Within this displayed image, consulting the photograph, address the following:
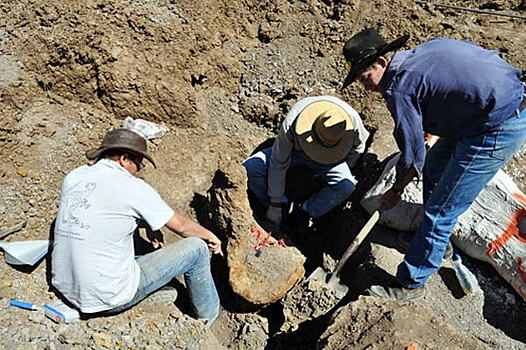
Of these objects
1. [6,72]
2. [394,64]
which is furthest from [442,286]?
[6,72]

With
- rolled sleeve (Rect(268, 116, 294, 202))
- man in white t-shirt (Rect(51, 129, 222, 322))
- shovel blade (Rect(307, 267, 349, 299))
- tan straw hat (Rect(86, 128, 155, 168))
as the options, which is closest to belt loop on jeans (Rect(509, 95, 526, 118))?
rolled sleeve (Rect(268, 116, 294, 202))

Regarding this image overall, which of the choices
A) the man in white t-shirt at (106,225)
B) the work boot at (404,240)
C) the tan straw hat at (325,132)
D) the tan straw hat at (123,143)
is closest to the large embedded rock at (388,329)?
the work boot at (404,240)

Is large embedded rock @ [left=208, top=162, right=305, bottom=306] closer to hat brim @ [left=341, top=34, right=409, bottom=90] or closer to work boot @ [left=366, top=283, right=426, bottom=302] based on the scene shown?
work boot @ [left=366, top=283, right=426, bottom=302]

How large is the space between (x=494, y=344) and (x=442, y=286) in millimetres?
505

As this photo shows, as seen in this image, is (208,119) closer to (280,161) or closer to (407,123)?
(280,161)

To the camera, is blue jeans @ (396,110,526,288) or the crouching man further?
the crouching man

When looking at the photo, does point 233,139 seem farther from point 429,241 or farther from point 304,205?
point 429,241

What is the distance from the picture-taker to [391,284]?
3.39 metres

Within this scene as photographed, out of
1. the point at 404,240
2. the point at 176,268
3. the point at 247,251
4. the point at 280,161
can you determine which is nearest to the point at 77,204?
the point at 176,268

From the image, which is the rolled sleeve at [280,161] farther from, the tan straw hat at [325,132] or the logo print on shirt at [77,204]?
the logo print on shirt at [77,204]

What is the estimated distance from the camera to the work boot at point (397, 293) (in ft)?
10.8

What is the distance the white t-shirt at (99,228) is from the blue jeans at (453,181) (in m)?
1.65

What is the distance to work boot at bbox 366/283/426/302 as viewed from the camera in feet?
10.8

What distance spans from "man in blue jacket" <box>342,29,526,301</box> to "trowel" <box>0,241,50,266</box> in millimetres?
2361
